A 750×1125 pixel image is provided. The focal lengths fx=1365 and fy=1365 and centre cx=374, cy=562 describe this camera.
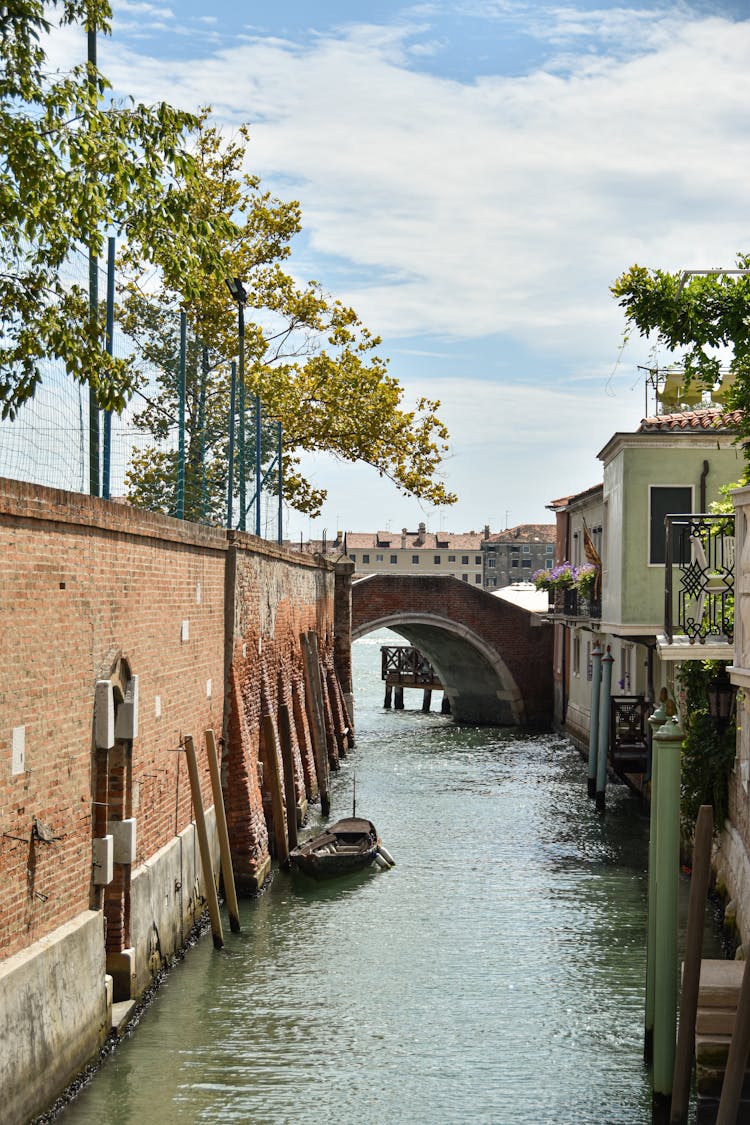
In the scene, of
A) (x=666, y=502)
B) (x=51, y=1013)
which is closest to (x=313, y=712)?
(x=666, y=502)

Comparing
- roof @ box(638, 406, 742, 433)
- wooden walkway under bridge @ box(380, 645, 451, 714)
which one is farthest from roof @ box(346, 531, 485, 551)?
roof @ box(638, 406, 742, 433)

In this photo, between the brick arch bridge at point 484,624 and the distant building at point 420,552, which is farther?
the distant building at point 420,552

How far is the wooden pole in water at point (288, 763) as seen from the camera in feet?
60.8

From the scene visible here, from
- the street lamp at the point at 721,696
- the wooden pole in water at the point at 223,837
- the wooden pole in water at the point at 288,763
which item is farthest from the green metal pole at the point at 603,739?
the wooden pole in water at the point at 223,837

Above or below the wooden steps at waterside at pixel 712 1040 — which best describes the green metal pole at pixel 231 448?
above

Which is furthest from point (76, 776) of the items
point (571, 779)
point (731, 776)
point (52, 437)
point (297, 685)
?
point (571, 779)

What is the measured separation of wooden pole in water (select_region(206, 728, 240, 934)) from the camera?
1270 cm

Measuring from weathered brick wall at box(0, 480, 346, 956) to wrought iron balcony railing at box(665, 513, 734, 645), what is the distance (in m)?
4.43

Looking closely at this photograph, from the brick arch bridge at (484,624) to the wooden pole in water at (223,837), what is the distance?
23.5 meters

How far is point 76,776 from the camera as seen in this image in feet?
29.9

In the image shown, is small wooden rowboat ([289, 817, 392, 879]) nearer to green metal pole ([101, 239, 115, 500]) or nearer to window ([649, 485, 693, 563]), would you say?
window ([649, 485, 693, 563])

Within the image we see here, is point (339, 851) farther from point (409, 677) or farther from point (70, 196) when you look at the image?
point (409, 677)

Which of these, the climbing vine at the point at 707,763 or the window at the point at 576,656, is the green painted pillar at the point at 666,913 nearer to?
the climbing vine at the point at 707,763

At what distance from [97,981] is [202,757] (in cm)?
457
